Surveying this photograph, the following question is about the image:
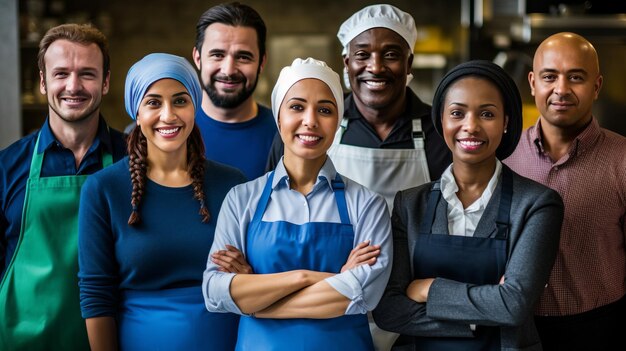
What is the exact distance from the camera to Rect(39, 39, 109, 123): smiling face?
2.46 meters

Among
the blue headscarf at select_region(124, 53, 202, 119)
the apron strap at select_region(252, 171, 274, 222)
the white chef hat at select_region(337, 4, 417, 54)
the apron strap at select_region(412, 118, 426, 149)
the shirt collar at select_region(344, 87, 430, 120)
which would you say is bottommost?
the apron strap at select_region(252, 171, 274, 222)

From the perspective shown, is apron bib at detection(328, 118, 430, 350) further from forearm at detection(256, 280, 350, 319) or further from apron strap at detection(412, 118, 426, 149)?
forearm at detection(256, 280, 350, 319)

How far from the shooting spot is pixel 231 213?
2.18m

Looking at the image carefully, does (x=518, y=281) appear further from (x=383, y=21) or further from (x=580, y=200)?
(x=383, y=21)

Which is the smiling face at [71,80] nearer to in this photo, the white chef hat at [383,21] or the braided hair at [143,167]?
the braided hair at [143,167]

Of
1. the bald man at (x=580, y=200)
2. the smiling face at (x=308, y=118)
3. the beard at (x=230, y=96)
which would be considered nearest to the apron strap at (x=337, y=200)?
the smiling face at (x=308, y=118)

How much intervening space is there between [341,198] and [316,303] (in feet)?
1.10

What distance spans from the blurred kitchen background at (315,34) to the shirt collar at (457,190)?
9.99 feet

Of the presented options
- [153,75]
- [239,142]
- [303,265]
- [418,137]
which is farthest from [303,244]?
[239,142]

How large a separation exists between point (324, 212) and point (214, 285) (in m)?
0.38

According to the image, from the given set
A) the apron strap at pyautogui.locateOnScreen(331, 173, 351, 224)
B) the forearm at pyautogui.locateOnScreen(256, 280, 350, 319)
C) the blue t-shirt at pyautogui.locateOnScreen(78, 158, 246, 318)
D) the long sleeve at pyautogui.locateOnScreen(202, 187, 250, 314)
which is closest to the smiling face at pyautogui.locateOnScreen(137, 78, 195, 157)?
the blue t-shirt at pyautogui.locateOnScreen(78, 158, 246, 318)

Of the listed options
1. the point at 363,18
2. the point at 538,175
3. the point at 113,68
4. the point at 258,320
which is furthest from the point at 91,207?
the point at 113,68

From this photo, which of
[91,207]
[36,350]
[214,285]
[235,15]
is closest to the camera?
[214,285]

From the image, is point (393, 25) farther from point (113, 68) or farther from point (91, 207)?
point (113, 68)
